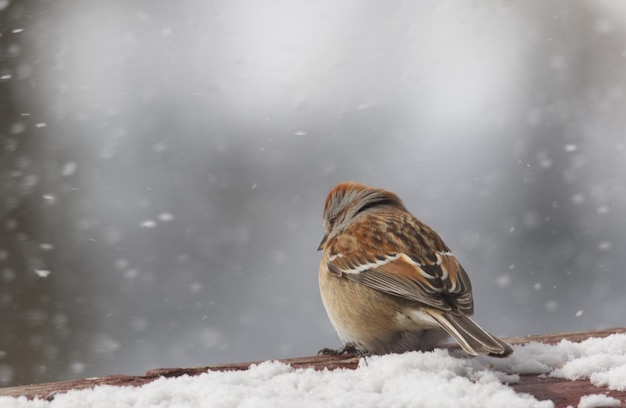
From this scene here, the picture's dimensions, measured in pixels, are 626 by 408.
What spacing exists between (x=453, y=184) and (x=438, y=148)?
551mm

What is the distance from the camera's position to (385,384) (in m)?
1.77

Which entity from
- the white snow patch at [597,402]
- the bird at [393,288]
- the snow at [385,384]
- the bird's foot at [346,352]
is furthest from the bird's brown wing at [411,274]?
the white snow patch at [597,402]

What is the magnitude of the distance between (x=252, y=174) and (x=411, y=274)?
351cm

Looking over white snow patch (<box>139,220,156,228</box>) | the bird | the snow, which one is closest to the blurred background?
white snow patch (<box>139,220,156,228</box>)

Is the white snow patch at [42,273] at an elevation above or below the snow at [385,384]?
above

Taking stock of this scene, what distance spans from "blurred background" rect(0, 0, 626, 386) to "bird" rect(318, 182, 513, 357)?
2777mm

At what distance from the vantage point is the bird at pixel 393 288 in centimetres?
Answer: 236

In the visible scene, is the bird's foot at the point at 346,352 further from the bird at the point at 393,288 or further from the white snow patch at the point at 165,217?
the white snow patch at the point at 165,217

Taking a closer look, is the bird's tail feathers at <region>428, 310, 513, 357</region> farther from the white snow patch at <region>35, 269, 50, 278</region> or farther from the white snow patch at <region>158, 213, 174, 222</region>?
the white snow patch at <region>158, 213, 174, 222</region>

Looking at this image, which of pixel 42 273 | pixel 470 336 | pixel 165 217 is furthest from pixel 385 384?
pixel 165 217

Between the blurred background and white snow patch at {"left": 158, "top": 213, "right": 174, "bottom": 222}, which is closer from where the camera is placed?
the blurred background

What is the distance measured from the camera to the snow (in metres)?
1.64

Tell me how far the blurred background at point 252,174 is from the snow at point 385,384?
3315 millimetres

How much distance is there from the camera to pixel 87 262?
18.4ft
